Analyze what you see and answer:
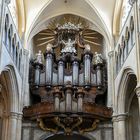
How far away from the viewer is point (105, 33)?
2119cm

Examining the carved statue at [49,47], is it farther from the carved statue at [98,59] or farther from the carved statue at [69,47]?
the carved statue at [98,59]

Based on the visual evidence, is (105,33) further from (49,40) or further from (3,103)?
(3,103)

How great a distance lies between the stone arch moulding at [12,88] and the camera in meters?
17.6

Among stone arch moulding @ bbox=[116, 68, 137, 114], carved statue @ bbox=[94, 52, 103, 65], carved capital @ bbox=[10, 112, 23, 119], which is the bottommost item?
carved capital @ bbox=[10, 112, 23, 119]

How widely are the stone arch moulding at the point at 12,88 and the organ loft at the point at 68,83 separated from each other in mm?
881

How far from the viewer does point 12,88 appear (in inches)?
717

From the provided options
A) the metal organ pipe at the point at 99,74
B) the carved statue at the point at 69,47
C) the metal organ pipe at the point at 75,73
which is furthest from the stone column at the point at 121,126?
the carved statue at the point at 69,47

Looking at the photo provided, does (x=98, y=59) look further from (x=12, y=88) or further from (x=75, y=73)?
(x=12, y=88)

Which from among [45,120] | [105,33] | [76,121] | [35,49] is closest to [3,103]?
[45,120]

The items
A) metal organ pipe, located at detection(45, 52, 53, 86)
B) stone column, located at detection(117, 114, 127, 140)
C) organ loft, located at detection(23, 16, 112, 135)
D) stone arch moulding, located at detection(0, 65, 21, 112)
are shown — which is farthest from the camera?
metal organ pipe, located at detection(45, 52, 53, 86)

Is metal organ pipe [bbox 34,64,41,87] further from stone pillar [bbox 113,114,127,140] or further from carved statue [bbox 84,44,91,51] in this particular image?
stone pillar [bbox 113,114,127,140]

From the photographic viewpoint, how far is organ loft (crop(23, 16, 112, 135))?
18578 mm

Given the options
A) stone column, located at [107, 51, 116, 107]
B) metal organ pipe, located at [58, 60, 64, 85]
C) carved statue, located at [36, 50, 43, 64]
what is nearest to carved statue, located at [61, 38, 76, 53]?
Answer: metal organ pipe, located at [58, 60, 64, 85]

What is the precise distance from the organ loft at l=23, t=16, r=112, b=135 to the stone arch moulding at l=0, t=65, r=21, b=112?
88cm
